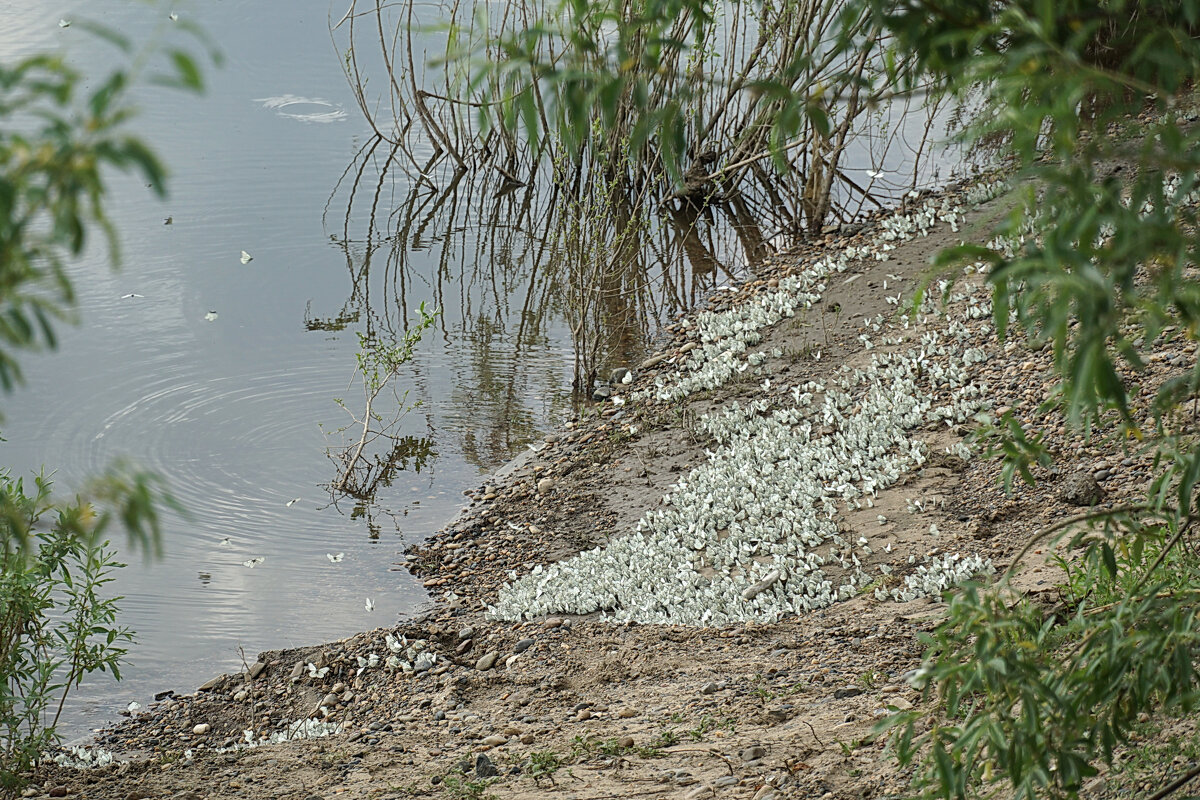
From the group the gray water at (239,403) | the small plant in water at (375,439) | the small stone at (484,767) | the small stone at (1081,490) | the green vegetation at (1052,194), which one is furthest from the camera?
the small plant in water at (375,439)

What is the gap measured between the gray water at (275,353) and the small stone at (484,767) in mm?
1858

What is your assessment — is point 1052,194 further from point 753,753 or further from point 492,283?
point 492,283

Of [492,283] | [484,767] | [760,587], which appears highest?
[492,283]

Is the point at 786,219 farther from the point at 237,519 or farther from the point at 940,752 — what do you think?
the point at 940,752

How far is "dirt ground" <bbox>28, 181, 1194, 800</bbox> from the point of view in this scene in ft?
12.3

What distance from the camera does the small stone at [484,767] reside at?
388 centimetres

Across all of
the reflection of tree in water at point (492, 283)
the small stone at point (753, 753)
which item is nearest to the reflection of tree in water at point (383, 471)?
the reflection of tree in water at point (492, 283)

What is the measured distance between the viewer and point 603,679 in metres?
4.94

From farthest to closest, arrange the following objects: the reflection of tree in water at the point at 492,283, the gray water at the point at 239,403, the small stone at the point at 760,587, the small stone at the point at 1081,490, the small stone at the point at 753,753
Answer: the reflection of tree in water at the point at 492,283 → the gray water at the point at 239,403 → the small stone at the point at 760,587 → the small stone at the point at 1081,490 → the small stone at the point at 753,753

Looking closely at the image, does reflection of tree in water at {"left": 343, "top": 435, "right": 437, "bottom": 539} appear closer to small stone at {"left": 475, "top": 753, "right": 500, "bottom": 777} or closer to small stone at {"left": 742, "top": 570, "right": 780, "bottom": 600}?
small stone at {"left": 742, "top": 570, "right": 780, "bottom": 600}

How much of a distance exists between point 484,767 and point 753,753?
3.38 feet

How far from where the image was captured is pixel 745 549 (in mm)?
5859

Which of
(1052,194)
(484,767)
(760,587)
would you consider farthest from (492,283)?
(1052,194)

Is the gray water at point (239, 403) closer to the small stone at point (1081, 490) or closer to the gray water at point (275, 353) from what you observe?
the gray water at point (275, 353)
